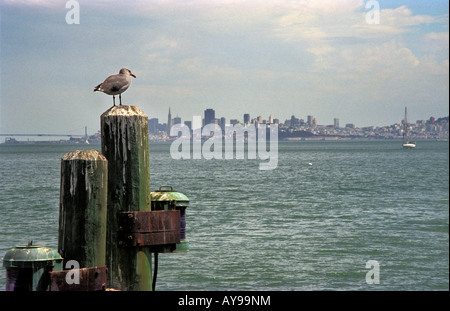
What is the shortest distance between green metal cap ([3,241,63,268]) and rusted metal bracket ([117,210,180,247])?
3.24ft

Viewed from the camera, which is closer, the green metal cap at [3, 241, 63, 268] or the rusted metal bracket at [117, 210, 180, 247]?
the green metal cap at [3, 241, 63, 268]

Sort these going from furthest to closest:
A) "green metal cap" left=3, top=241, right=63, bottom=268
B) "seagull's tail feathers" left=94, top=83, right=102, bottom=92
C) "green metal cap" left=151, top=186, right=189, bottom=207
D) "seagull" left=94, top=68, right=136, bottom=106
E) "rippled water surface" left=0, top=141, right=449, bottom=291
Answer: "rippled water surface" left=0, top=141, right=449, bottom=291 → "seagull's tail feathers" left=94, top=83, right=102, bottom=92 → "seagull" left=94, top=68, right=136, bottom=106 → "green metal cap" left=151, top=186, right=189, bottom=207 → "green metal cap" left=3, top=241, right=63, bottom=268

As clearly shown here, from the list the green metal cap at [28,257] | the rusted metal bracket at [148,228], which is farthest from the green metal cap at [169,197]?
the green metal cap at [28,257]

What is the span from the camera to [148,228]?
25.0 feet

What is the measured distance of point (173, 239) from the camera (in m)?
7.91

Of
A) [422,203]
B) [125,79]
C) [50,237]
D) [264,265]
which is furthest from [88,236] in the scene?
[422,203]

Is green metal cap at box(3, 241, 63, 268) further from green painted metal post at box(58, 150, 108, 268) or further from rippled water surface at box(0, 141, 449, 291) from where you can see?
rippled water surface at box(0, 141, 449, 291)

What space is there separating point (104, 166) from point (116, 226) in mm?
822

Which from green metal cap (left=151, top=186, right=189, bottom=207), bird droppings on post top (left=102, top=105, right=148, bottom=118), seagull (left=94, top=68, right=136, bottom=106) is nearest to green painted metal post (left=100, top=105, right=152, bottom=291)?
bird droppings on post top (left=102, top=105, right=148, bottom=118)

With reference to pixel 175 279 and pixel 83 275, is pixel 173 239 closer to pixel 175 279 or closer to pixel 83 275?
pixel 83 275

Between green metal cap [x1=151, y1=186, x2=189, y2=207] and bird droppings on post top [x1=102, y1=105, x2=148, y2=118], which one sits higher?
bird droppings on post top [x1=102, y1=105, x2=148, y2=118]

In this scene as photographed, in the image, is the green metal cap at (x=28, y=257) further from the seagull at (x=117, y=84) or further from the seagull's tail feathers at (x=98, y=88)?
the seagull's tail feathers at (x=98, y=88)

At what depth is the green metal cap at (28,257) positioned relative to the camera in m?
6.61

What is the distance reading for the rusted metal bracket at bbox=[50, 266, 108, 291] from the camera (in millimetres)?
6621
